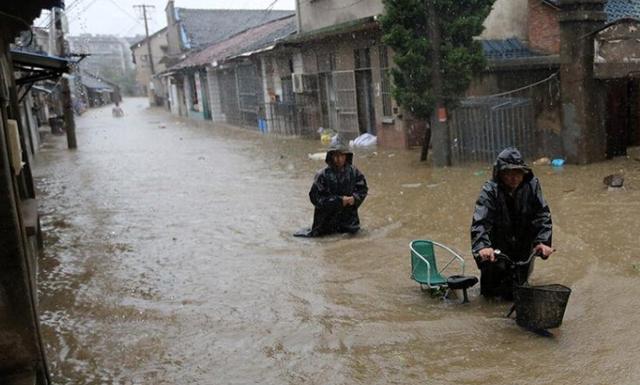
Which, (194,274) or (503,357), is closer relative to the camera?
(503,357)

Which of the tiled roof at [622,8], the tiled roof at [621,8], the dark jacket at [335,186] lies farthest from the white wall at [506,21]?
the dark jacket at [335,186]

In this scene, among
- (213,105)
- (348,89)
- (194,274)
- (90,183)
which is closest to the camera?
(194,274)

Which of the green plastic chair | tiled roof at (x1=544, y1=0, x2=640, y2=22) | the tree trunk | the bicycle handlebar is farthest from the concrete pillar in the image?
the bicycle handlebar

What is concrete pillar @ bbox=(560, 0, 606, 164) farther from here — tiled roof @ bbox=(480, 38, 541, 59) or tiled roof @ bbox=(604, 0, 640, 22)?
tiled roof @ bbox=(480, 38, 541, 59)

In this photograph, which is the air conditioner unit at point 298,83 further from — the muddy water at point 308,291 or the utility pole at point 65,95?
the muddy water at point 308,291

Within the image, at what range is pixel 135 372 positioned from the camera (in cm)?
482

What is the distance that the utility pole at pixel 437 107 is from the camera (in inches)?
494

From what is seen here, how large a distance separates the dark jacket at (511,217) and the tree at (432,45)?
759 centimetres

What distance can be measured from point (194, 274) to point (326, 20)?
1432 cm

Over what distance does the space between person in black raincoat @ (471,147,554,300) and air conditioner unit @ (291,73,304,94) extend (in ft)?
54.2

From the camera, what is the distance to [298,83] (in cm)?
2164

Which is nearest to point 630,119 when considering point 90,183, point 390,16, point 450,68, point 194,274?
point 450,68

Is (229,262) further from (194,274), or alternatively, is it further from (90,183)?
(90,183)

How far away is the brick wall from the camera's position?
1501cm
